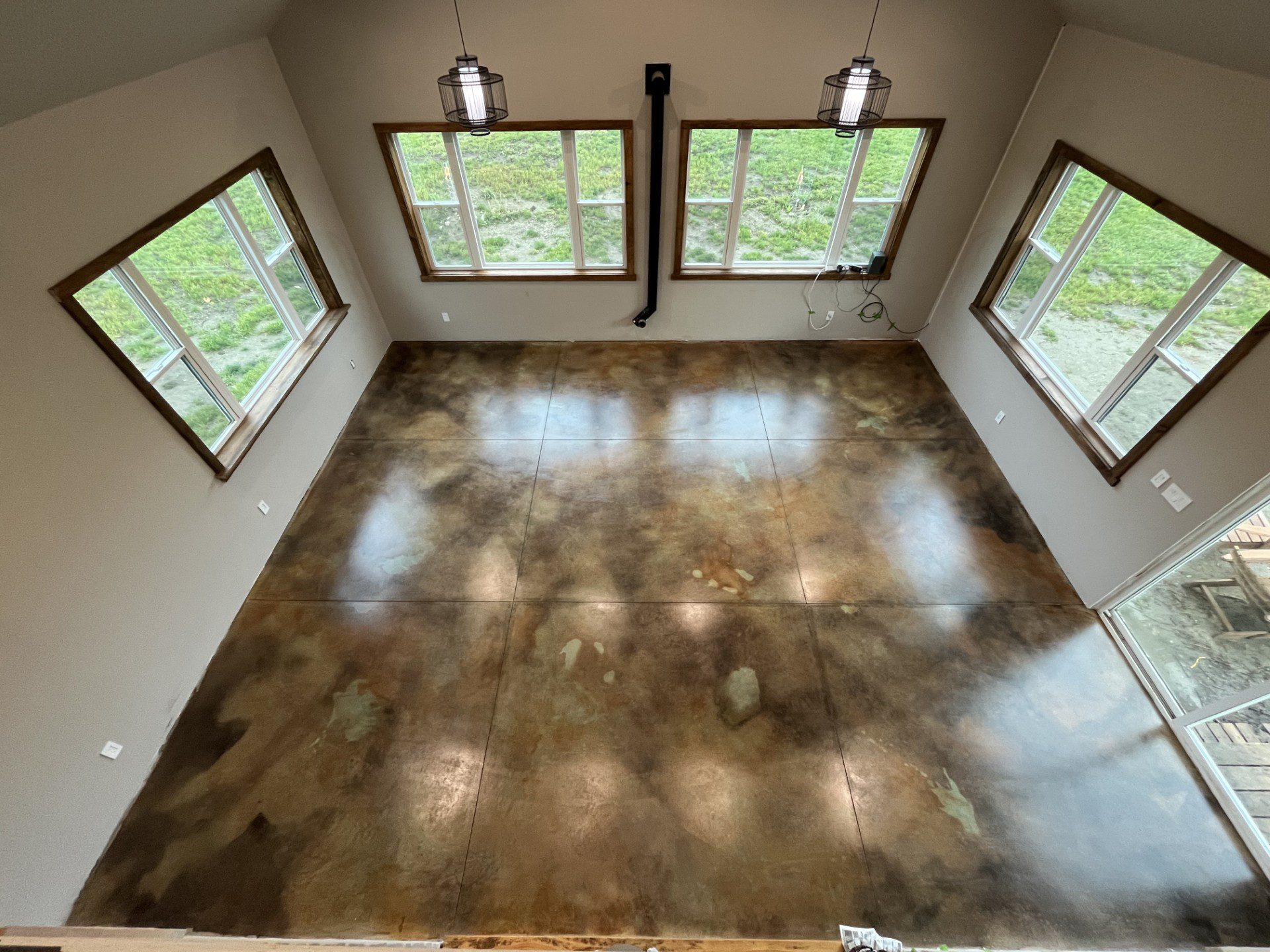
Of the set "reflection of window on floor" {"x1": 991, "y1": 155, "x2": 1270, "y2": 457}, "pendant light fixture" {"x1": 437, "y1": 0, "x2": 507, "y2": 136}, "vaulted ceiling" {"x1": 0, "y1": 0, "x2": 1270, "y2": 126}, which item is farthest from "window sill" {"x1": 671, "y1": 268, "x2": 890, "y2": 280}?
"pendant light fixture" {"x1": 437, "y1": 0, "x2": 507, "y2": 136}

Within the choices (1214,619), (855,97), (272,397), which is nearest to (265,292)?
(272,397)

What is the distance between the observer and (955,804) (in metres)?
2.87

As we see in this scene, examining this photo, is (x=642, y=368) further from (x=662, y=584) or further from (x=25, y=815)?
(x=25, y=815)

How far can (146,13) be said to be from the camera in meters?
2.61

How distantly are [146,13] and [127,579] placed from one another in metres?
2.85

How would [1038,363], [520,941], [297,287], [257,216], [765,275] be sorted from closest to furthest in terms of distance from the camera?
[520,941], [257,216], [1038,363], [297,287], [765,275]

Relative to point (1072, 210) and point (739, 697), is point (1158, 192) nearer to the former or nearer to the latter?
point (1072, 210)

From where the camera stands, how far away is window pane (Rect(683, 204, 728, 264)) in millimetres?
5121

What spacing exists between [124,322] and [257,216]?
153cm

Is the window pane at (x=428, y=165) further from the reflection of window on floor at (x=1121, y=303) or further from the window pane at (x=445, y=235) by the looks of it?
the reflection of window on floor at (x=1121, y=303)

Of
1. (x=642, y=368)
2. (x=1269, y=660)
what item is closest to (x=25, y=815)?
(x=642, y=368)

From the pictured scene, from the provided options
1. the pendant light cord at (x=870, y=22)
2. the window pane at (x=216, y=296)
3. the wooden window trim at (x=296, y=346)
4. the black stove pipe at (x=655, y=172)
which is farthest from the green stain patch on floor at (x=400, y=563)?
the pendant light cord at (x=870, y=22)

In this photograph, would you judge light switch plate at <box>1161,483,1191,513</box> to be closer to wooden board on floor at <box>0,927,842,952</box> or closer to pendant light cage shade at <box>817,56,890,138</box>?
pendant light cage shade at <box>817,56,890,138</box>

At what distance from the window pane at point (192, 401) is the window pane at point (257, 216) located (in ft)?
4.02
